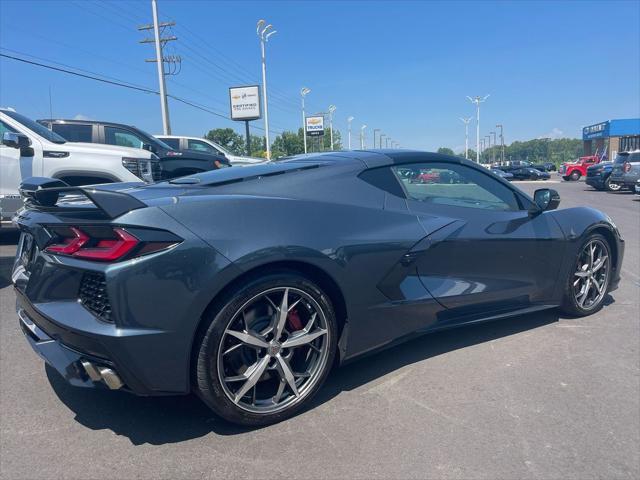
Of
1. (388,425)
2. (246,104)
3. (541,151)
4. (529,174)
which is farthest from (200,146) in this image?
(541,151)

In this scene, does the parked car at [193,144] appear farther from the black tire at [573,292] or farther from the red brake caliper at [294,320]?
the red brake caliper at [294,320]

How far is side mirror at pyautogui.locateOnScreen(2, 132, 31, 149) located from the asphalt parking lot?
3.83m

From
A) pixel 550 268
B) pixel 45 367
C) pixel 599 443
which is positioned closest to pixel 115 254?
pixel 45 367

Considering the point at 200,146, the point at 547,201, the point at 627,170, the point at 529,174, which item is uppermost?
the point at 200,146

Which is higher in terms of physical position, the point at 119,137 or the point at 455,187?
the point at 119,137

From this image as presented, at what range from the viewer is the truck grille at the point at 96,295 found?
7.22 ft

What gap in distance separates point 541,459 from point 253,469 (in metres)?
1.35

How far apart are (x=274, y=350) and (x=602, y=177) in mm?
23560

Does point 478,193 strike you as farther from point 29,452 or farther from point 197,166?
point 197,166

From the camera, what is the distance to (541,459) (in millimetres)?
2309

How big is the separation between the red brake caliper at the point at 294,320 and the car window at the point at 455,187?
112cm

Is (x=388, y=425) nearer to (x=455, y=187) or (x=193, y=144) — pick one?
(x=455, y=187)

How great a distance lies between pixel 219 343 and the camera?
2.37 m

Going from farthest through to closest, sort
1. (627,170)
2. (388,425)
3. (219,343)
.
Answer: (627,170) < (388,425) < (219,343)
